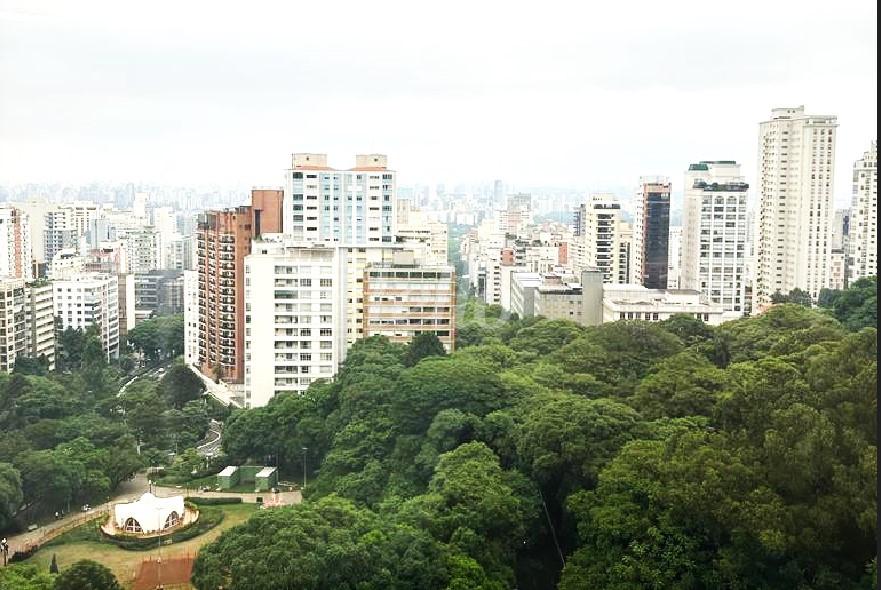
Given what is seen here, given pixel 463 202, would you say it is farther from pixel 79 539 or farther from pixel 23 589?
pixel 23 589

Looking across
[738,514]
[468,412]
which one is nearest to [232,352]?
[468,412]

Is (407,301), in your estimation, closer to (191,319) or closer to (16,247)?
(191,319)

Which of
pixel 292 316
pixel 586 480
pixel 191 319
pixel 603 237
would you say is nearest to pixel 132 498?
pixel 586 480

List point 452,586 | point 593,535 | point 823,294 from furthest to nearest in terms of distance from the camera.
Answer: point 823,294 < point 593,535 < point 452,586

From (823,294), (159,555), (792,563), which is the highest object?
(823,294)

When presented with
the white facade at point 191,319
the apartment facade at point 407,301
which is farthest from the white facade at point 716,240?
the white facade at point 191,319

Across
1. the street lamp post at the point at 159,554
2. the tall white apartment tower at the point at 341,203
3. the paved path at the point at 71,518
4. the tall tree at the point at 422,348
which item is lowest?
the street lamp post at the point at 159,554

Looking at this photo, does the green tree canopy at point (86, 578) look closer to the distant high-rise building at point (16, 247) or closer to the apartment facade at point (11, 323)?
the apartment facade at point (11, 323)
